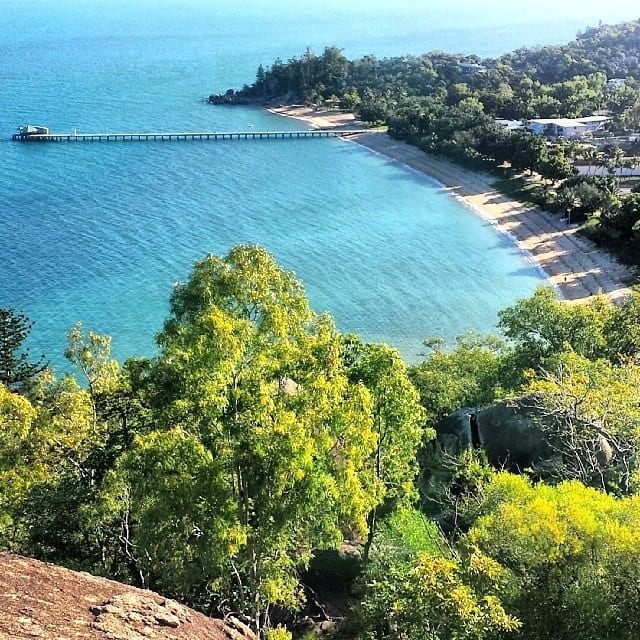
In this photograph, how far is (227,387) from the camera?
1051cm

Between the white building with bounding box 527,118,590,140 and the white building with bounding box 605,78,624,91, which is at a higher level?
the white building with bounding box 605,78,624,91

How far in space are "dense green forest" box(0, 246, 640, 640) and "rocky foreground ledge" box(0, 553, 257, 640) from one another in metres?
1.09

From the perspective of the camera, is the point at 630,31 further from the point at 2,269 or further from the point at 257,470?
the point at 257,470

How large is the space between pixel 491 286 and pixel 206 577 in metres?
35.7

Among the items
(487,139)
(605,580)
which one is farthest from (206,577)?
(487,139)

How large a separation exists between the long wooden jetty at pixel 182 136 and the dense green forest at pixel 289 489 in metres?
73.0

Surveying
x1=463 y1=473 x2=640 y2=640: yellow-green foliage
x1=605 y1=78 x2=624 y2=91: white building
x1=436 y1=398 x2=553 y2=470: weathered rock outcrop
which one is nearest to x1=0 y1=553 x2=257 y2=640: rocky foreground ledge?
x1=463 y1=473 x2=640 y2=640: yellow-green foliage

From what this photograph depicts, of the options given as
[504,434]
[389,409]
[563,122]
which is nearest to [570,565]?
[389,409]

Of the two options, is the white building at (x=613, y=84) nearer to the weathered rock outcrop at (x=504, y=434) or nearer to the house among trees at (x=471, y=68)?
the house among trees at (x=471, y=68)

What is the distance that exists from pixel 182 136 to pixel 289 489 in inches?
3133

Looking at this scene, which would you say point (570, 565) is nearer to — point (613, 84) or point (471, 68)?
point (613, 84)

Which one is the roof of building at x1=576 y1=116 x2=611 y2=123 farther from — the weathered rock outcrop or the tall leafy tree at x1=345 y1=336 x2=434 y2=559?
the tall leafy tree at x1=345 y1=336 x2=434 y2=559

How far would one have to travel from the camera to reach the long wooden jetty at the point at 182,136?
82.8 m

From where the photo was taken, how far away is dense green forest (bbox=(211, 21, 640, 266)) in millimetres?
53062
